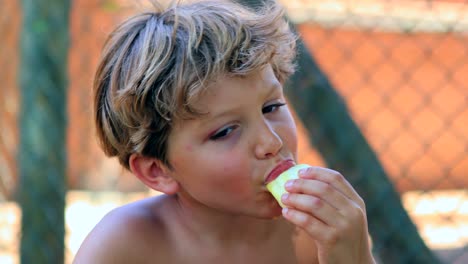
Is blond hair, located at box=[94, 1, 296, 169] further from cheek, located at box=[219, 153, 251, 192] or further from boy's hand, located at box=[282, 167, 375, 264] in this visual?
boy's hand, located at box=[282, 167, 375, 264]

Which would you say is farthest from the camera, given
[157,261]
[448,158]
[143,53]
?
[448,158]

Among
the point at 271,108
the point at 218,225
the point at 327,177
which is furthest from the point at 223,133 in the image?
the point at 218,225

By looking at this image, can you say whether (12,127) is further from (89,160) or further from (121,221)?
(121,221)

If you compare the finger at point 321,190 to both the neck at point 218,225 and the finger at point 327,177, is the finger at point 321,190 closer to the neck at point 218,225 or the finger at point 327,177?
the finger at point 327,177

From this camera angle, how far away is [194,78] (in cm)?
170

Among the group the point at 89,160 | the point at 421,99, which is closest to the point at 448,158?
the point at 421,99

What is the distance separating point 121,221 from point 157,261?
0.14 meters

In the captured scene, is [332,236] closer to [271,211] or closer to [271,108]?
[271,211]

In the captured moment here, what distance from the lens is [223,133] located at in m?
1.68

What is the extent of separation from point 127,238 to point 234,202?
38 cm

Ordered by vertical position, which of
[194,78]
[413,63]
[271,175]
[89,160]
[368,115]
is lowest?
[89,160]

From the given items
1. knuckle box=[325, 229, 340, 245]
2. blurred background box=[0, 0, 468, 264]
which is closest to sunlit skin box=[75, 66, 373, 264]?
knuckle box=[325, 229, 340, 245]

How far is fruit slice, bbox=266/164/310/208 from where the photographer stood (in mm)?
1598

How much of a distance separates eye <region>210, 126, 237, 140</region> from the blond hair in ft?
0.23
